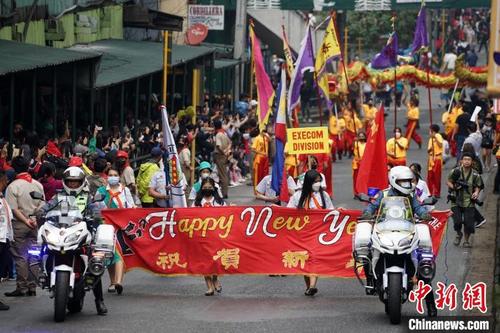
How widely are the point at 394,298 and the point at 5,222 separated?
444 centimetres

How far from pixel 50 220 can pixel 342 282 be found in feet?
14.6

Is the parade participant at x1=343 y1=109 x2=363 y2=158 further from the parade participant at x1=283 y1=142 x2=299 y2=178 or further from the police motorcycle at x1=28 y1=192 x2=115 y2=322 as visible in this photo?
the police motorcycle at x1=28 y1=192 x2=115 y2=322

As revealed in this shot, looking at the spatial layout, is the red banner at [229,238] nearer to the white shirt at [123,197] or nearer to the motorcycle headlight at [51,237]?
the white shirt at [123,197]

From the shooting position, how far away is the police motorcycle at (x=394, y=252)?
50.2ft

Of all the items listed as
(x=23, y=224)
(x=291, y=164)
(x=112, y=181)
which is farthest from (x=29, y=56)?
(x=23, y=224)

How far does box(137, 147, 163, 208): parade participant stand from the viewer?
21344 millimetres

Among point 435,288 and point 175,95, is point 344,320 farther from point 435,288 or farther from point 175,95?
point 175,95

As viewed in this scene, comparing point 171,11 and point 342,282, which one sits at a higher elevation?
point 171,11

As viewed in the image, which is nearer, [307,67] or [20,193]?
[20,193]

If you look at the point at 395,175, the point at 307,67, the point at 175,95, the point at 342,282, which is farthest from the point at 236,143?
the point at 395,175

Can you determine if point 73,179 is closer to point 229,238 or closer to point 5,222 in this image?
point 5,222

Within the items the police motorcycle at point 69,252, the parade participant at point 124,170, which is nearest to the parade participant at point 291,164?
the parade participant at point 124,170

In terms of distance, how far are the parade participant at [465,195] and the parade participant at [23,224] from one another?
7.00m

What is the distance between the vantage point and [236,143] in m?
34.5
